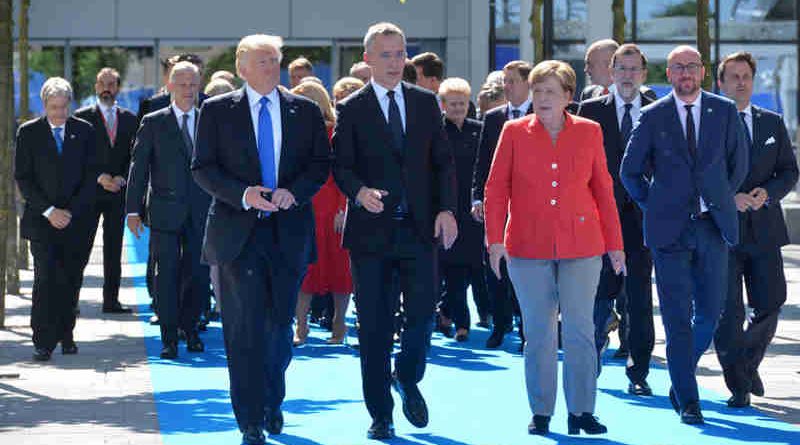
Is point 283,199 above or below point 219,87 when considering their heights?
below

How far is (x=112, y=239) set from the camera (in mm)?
16172

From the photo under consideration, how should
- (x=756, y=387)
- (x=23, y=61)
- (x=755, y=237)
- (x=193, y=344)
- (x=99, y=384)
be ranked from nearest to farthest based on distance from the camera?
(x=755, y=237)
(x=756, y=387)
(x=99, y=384)
(x=193, y=344)
(x=23, y=61)

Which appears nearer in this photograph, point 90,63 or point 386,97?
point 386,97

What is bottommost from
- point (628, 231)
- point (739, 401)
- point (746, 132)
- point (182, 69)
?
point (739, 401)

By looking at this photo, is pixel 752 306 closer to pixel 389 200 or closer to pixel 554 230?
pixel 554 230

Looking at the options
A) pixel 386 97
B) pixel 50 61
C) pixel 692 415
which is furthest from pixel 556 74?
pixel 50 61

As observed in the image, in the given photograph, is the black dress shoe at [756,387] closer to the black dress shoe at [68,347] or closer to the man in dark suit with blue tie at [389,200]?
the man in dark suit with blue tie at [389,200]

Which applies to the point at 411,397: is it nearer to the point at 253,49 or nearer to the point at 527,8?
the point at 253,49

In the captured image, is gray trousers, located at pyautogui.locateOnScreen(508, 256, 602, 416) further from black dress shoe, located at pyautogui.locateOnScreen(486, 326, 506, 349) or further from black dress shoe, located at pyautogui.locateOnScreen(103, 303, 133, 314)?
black dress shoe, located at pyautogui.locateOnScreen(103, 303, 133, 314)

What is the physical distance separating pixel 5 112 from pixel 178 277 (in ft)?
7.20

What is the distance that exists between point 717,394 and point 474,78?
26.1 m

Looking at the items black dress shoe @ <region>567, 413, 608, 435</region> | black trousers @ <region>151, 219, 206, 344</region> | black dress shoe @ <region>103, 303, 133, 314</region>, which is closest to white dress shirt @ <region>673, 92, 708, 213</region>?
black dress shoe @ <region>567, 413, 608, 435</region>

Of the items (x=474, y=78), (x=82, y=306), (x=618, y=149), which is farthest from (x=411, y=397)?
(x=474, y=78)

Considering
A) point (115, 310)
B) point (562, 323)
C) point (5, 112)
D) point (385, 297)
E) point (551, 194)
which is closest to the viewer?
point (551, 194)
